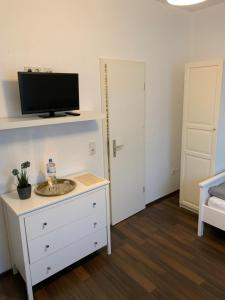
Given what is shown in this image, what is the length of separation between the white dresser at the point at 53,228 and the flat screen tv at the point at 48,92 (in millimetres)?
741

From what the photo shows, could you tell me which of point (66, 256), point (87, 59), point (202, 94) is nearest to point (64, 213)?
point (66, 256)

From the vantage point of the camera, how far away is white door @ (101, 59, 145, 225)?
2664mm

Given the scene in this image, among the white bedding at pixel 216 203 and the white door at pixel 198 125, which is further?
the white door at pixel 198 125

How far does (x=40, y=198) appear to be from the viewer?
1.97m

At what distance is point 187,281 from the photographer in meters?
2.08

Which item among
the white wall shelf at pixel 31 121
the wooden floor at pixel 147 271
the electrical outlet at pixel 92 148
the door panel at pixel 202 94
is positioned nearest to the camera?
the white wall shelf at pixel 31 121

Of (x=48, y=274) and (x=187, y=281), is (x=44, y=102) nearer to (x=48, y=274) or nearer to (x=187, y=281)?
(x=48, y=274)

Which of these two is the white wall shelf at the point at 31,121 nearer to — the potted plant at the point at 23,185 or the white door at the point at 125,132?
the potted plant at the point at 23,185

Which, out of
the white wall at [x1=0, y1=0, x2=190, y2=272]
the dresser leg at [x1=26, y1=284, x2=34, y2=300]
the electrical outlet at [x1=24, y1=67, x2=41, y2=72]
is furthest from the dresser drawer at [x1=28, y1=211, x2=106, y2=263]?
the electrical outlet at [x1=24, y1=67, x2=41, y2=72]

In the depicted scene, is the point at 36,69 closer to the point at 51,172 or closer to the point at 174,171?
the point at 51,172

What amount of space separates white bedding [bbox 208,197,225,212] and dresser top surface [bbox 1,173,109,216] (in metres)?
1.23

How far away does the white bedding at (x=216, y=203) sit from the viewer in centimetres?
249

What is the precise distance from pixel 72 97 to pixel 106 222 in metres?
1.29

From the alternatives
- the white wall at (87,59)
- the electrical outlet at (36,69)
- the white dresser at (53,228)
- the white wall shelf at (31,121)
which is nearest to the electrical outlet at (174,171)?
the white wall at (87,59)
